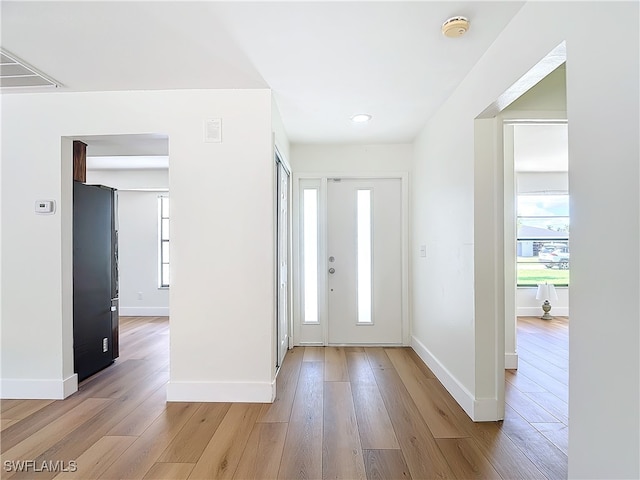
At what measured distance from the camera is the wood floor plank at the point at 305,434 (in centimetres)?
179

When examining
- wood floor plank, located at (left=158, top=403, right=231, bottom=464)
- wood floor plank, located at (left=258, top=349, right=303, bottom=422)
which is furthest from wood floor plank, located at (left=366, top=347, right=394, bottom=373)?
wood floor plank, located at (left=158, top=403, right=231, bottom=464)

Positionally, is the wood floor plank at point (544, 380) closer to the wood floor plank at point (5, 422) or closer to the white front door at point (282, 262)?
the white front door at point (282, 262)

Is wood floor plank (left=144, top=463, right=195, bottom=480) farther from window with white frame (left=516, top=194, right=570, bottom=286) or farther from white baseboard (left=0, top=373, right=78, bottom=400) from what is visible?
window with white frame (left=516, top=194, right=570, bottom=286)

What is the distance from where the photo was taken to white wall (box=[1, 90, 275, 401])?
2582mm

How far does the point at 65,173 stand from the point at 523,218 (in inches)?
257

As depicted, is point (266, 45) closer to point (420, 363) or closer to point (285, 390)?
point (285, 390)

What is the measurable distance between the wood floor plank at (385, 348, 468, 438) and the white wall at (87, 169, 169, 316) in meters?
4.25

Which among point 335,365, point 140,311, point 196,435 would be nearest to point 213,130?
point 196,435

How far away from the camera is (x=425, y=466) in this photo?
1810 mm

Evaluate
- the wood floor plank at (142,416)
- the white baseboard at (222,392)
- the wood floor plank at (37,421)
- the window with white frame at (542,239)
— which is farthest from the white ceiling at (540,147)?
the wood floor plank at (37,421)

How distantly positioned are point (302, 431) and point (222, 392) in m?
0.74

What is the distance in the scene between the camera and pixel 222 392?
257cm

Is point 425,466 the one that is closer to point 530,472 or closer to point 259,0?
point 530,472

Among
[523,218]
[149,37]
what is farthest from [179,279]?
[523,218]
